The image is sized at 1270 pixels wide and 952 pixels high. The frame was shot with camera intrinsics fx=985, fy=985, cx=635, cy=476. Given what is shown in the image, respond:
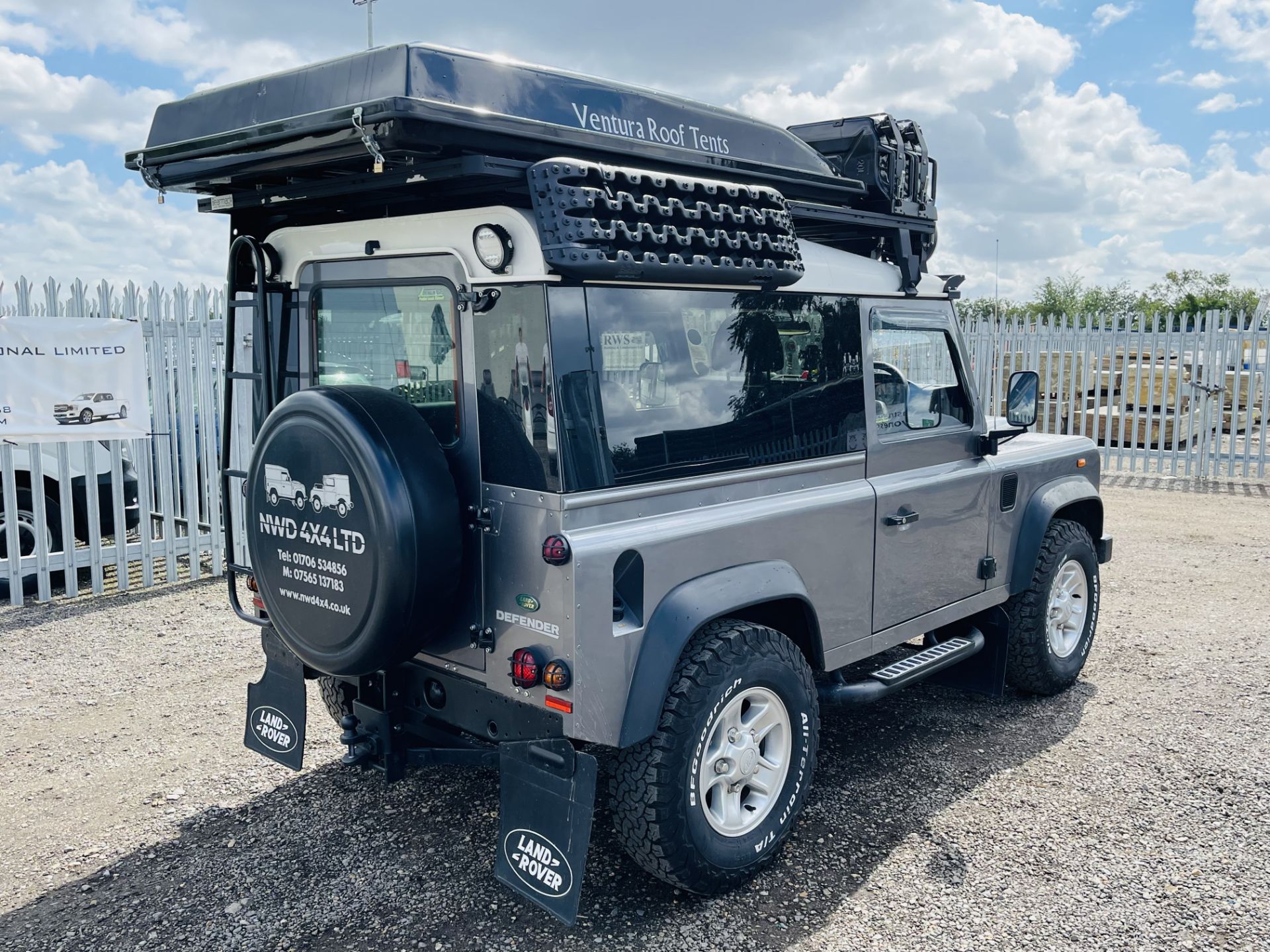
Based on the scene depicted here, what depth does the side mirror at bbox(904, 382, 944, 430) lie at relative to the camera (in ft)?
14.1

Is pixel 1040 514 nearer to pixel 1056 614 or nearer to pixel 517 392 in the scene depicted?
pixel 1056 614

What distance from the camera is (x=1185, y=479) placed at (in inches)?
500

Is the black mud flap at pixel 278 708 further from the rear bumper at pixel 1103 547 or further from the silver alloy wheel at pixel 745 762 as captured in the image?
the rear bumper at pixel 1103 547

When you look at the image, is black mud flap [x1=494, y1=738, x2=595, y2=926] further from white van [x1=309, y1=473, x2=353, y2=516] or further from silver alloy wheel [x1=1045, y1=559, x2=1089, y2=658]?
silver alloy wheel [x1=1045, y1=559, x2=1089, y2=658]

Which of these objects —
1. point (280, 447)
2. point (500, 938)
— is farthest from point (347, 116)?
point (500, 938)

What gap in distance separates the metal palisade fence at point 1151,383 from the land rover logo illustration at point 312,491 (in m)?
10.5

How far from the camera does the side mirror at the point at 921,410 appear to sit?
169 inches

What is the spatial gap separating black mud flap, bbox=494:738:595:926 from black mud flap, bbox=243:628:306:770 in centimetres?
112

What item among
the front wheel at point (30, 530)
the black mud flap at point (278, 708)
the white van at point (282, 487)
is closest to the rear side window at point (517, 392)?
the white van at point (282, 487)

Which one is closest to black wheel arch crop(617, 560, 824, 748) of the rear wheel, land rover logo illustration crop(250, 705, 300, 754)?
the rear wheel

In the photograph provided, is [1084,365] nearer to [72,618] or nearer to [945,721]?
[945,721]

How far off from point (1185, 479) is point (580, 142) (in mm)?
12114

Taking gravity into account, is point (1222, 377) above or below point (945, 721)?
above

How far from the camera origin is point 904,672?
416 centimetres
